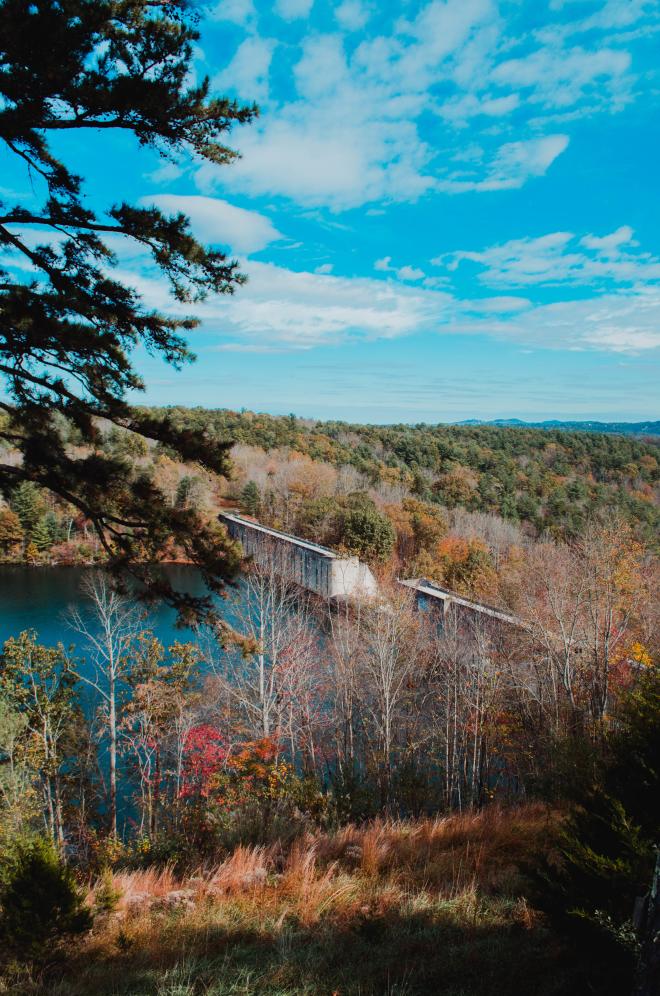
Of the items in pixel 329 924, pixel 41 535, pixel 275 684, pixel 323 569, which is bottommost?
pixel 275 684

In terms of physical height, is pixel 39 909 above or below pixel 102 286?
below

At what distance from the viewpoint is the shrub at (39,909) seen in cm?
322

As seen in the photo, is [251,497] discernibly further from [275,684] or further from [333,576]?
[275,684]

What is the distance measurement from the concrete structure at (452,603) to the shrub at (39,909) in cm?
1331

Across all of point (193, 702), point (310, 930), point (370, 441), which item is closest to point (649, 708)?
point (310, 930)

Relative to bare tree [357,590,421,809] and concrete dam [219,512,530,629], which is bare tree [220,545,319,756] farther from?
concrete dam [219,512,530,629]

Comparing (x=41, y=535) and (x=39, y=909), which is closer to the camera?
(x=39, y=909)

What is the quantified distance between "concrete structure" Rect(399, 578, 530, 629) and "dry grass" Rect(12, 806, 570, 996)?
11071 mm

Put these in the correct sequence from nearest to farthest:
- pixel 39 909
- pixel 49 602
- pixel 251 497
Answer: pixel 39 909 < pixel 49 602 < pixel 251 497

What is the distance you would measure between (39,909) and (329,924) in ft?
6.10

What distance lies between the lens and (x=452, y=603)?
20.2 metres

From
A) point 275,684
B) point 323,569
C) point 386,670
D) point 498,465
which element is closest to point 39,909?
point 386,670

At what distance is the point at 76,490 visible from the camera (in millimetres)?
4656

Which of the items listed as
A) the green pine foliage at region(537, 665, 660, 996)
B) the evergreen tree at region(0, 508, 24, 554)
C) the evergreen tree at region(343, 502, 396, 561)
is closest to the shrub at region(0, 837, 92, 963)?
the green pine foliage at region(537, 665, 660, 996)
